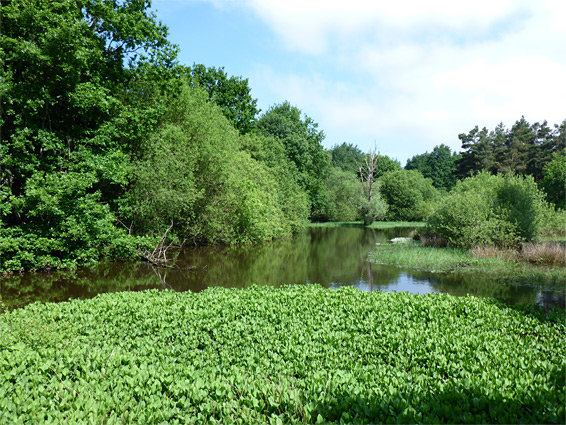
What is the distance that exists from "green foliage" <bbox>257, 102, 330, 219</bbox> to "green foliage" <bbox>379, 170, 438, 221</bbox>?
17596mm

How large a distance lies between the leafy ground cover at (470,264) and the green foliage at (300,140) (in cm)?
2656

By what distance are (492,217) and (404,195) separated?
1796 inches

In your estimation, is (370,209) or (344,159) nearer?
(370,209)

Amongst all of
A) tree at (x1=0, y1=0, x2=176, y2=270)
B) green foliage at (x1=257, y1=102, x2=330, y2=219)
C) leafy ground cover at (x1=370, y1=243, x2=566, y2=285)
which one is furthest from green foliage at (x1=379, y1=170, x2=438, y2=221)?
tree at (x1=0, y1=0, x2=176, y2=270)

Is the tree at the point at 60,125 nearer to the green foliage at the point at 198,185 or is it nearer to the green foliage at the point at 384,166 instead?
the green foliage at the point at 198,185

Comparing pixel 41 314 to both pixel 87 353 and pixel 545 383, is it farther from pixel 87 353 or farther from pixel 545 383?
pixel 545 383

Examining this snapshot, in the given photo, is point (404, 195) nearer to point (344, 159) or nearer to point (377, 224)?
point (377, 224)

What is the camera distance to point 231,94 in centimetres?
4162

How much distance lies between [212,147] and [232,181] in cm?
304

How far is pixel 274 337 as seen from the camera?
23.7ft

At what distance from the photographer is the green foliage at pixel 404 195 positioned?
68.3 m

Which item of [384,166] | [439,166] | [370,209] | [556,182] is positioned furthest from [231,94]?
[439,166]

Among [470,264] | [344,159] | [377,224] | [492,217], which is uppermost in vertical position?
[344,159]

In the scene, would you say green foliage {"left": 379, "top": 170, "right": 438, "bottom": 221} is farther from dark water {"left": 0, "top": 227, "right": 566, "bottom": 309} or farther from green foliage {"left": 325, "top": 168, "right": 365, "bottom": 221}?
dark water {"left": 0, "top": 227, "right": 566, "bottom": 309}
